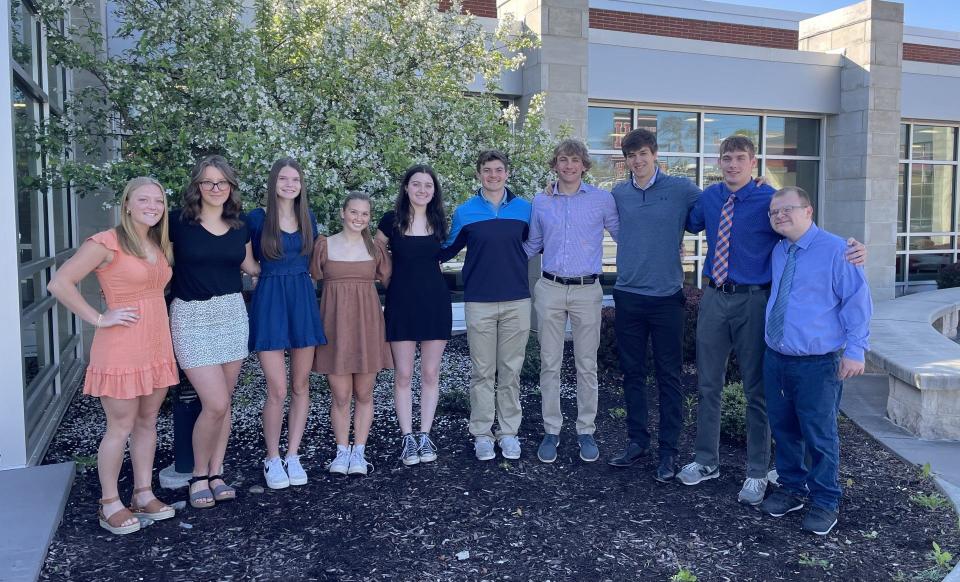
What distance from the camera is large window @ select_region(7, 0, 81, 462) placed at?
210 inches

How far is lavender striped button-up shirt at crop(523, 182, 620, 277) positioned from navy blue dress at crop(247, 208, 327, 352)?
5.27ft

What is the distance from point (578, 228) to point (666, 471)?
1.64 meters

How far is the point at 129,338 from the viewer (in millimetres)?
3873

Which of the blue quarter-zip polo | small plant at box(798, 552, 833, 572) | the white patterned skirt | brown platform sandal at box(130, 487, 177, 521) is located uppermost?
the blue quarter-zip polo

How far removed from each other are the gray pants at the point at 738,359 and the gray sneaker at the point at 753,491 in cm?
4

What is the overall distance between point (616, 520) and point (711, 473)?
0.91 metres

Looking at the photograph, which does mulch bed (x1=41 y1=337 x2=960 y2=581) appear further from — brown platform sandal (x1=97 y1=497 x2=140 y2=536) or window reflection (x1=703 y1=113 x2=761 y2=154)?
window reflection (x1=703 y1=113 x2=761 y2=154)

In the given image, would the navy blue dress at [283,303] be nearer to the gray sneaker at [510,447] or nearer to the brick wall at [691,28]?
the gray sneaker at [510,447]

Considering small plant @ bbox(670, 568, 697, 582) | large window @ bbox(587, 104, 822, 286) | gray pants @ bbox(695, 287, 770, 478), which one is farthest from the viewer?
large window @ bbox(587, 104, 822, 286)

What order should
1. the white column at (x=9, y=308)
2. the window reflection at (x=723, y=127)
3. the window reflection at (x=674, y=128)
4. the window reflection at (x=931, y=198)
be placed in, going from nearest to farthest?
the white column at (x=9, y=308) → the window reflection at (x=674, y=128) → the window reflection at (x=723, y=127) → the window reflection at (x=931, y=198)

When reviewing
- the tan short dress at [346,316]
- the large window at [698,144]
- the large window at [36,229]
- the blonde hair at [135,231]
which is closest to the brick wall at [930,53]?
the large window at [698,144]

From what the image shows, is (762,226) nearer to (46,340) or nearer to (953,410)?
(953,410)

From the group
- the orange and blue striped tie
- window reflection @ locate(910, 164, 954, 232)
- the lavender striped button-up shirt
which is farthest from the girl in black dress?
window reflection @ locate(910, 164, 954, 232)

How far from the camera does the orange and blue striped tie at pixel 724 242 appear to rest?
4.48 m
